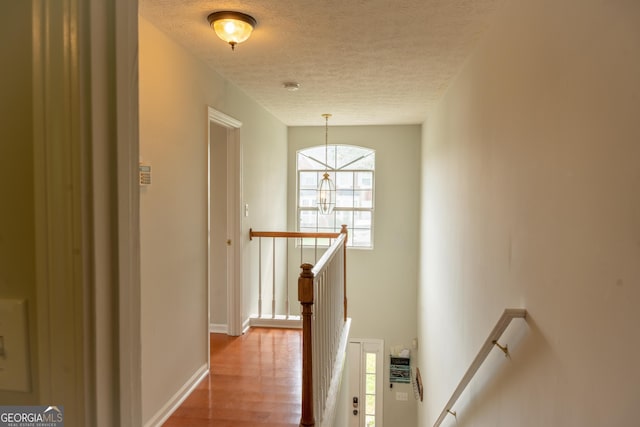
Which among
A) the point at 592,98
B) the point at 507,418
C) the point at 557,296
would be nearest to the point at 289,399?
the point at 507,418

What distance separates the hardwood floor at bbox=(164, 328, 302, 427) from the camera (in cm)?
254

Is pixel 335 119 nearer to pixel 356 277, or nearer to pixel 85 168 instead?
pixel 356 277

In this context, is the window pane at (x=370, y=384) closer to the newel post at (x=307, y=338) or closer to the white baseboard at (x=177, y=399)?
the white baseboard at (x=177, y=399)

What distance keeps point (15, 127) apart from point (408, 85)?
3.62m

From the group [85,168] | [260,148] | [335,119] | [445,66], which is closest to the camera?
[85,168]

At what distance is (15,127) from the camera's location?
1.65 feet

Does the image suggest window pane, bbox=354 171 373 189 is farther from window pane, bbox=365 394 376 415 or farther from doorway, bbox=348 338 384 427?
window pane, bbox=365 394 376 415

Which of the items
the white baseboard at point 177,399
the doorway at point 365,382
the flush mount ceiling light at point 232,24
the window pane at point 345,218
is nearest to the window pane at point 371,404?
the doorway at point 365,382

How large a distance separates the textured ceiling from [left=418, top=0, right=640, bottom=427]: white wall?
27 cm

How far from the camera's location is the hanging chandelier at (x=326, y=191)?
20.6 feet

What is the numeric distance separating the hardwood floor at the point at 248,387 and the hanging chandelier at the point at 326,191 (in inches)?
108

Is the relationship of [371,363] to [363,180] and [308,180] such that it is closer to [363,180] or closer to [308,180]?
[363,180]

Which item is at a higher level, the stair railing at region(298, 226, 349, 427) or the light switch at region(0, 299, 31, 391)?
the light switch at region(0, 299, 31, 391)

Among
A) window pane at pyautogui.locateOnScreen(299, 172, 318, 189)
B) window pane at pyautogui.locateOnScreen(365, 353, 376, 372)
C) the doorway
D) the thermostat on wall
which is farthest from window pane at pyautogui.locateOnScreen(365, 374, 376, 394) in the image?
the thermostat on wall
